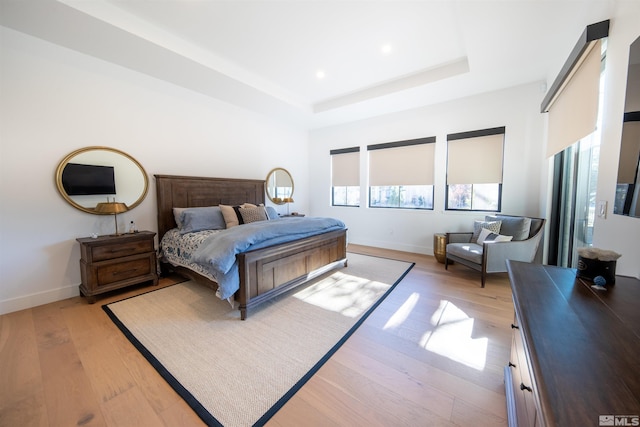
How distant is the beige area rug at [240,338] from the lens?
1.49 metres

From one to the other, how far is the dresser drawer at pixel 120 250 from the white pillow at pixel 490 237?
4624 millimetres

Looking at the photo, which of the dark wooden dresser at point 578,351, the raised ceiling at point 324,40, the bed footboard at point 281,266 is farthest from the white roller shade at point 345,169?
the dark wooden dresser at point 578,351

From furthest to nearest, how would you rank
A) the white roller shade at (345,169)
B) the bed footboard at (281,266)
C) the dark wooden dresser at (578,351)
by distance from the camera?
1. the white roller shade at (345,169)
2. the bed footboard at (281,266)
3. the dark wooden dresser at (578,351)

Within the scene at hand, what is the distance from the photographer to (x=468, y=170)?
415 cm

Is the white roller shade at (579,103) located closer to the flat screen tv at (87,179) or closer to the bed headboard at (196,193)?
the bed headboard at (196,193)

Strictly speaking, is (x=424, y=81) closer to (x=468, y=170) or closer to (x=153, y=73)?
(x=468, y=170)

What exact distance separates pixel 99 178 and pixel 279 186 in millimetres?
3103

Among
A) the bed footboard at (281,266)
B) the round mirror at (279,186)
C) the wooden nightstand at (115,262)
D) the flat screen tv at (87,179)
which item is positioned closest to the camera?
the bed footboard at (281,266)

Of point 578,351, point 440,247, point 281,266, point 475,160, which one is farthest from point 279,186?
point 578,351

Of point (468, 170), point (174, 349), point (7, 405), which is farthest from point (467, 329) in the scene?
point (7, 405)

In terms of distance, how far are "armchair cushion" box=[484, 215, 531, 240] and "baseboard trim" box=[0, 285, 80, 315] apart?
576 centimetres

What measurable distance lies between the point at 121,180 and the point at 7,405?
253 centimetres

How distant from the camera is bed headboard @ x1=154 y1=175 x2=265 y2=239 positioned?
356 centimetres

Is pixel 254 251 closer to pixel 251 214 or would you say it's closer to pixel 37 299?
pixel 251 214
